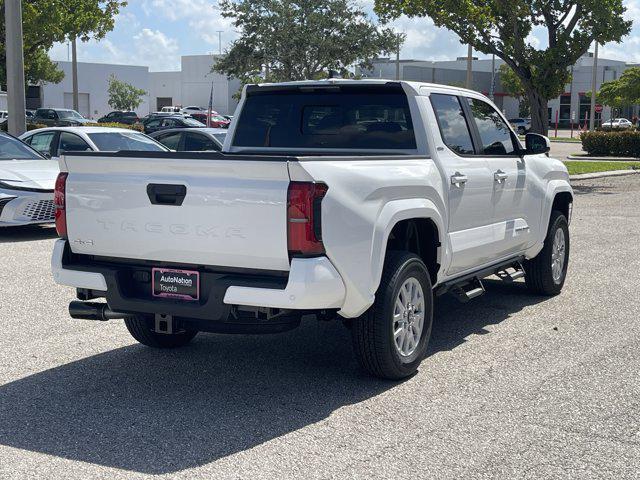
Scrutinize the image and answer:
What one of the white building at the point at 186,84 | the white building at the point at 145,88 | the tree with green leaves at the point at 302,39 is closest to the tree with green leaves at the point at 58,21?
the tree with green leaves at the point at 302,39

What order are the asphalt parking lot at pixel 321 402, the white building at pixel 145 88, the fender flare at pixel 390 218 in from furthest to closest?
1. the white building at pixel 145 88
2. the fender flare at pixel 390 218
3. the asphalt parking lot at pixel 321 402

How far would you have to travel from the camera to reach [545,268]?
8.94m

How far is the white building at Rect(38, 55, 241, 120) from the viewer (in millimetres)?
83438

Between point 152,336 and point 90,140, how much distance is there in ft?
27.9

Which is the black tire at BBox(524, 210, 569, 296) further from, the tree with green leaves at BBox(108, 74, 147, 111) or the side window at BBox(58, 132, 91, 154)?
the tree with green leaves at BBox(108, 74, 147, 111)

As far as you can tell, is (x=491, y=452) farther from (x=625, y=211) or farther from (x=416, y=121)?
(x=625, y=211)

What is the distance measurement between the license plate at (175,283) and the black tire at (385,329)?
107 cm

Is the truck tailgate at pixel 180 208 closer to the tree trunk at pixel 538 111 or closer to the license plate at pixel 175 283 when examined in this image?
the license plate at pixel 175 283

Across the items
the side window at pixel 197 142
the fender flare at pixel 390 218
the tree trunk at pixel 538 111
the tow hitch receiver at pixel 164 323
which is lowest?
the tow hitch receiver at pixel 164 323

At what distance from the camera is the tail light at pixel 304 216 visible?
5.18 metres

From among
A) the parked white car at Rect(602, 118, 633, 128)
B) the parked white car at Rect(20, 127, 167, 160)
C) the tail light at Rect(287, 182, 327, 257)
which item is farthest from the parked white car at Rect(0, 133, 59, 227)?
the parked white car at Rect(602, 118, 633, 128)

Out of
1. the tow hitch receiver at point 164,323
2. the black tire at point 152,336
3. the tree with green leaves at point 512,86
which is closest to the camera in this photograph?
the tow hitch receiver at point 164,323

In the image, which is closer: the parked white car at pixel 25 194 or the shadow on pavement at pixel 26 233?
the parked white car at pixel 25 194

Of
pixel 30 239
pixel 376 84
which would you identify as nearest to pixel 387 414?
pixel 376 84
